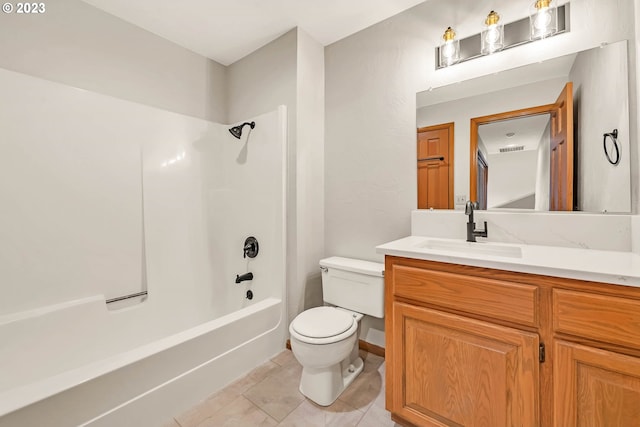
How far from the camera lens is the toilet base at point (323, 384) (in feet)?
4.77

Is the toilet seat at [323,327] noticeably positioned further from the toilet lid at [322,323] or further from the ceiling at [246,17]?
the ceiling at [246,17]

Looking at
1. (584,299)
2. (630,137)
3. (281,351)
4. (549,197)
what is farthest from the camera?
(281,351)

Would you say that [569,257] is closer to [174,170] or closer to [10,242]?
[174,170]

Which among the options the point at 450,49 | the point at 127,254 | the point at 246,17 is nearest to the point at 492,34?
the point at 450,49

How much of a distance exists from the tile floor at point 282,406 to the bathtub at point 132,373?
0.08 m

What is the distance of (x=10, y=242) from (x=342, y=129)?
7.05ft

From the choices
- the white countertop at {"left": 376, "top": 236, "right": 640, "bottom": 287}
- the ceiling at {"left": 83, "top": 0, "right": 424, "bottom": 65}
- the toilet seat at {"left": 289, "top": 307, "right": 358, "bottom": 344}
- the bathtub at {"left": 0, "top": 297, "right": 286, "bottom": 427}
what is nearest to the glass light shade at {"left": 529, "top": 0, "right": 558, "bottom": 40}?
the ceiling at {"left": 83, "top": 0, "right": 424, "bottom": 65}

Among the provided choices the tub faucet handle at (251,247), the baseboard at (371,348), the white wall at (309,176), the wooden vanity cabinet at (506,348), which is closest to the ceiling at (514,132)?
the wooden vanity cabinet at (506,348)

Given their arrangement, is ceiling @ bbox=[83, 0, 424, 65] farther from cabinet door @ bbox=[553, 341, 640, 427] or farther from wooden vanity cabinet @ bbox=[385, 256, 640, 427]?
cabinet door @ bbox=[553, 341, 640, 427]

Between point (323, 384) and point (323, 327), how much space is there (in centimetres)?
32

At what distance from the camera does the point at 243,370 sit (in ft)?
5.58

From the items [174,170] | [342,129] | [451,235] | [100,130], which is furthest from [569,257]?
[100,130]

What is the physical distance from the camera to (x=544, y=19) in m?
1.35

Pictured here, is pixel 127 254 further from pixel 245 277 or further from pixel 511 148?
pixel 511 148
